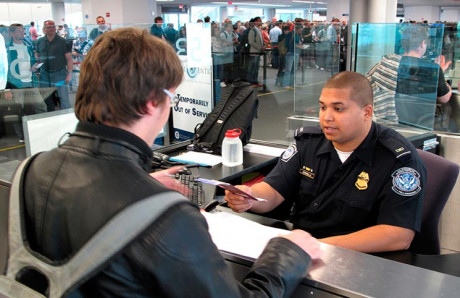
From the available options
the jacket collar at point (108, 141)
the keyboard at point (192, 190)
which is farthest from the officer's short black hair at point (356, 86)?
the jacket collar at point (108, 141)

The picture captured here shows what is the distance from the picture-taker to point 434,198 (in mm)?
1810

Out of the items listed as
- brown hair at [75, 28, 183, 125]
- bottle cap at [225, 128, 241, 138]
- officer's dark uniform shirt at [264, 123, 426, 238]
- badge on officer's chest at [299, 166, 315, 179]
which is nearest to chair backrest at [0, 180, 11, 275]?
bottle cap at [225, 128, 241, 138]

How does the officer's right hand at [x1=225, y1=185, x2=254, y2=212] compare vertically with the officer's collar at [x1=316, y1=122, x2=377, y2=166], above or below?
below

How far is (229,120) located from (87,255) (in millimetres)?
2097

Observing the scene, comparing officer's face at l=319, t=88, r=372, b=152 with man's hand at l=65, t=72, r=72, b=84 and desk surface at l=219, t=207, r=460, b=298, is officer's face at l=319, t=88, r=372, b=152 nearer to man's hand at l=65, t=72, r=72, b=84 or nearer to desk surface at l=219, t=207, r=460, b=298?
desk surface at l=219, t=207, r=460, b=298

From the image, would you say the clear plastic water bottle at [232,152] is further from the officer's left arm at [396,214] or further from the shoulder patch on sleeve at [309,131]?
the officer's left arm at [396,214]

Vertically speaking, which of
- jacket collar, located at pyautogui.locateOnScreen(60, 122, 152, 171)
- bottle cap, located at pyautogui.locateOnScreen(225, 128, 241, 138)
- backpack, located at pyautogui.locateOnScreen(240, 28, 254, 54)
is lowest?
bottle cap, located at pyautogui.locateOnScreen(225, 128, 241, 138)

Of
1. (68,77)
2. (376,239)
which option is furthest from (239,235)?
(68,77)

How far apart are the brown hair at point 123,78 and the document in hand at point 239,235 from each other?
0.53 m

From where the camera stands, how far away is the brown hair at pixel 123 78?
32.8 inches

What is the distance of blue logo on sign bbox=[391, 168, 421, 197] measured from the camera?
167 centimetres

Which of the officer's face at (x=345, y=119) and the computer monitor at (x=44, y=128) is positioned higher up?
the officer's face at (x=345, y=119)

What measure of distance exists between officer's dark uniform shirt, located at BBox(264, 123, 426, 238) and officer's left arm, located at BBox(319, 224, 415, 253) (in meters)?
0.03

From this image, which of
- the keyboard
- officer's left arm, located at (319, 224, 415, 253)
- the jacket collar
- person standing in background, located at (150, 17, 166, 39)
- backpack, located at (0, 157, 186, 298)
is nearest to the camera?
backpack, located at (0, 157, 186, 298)
